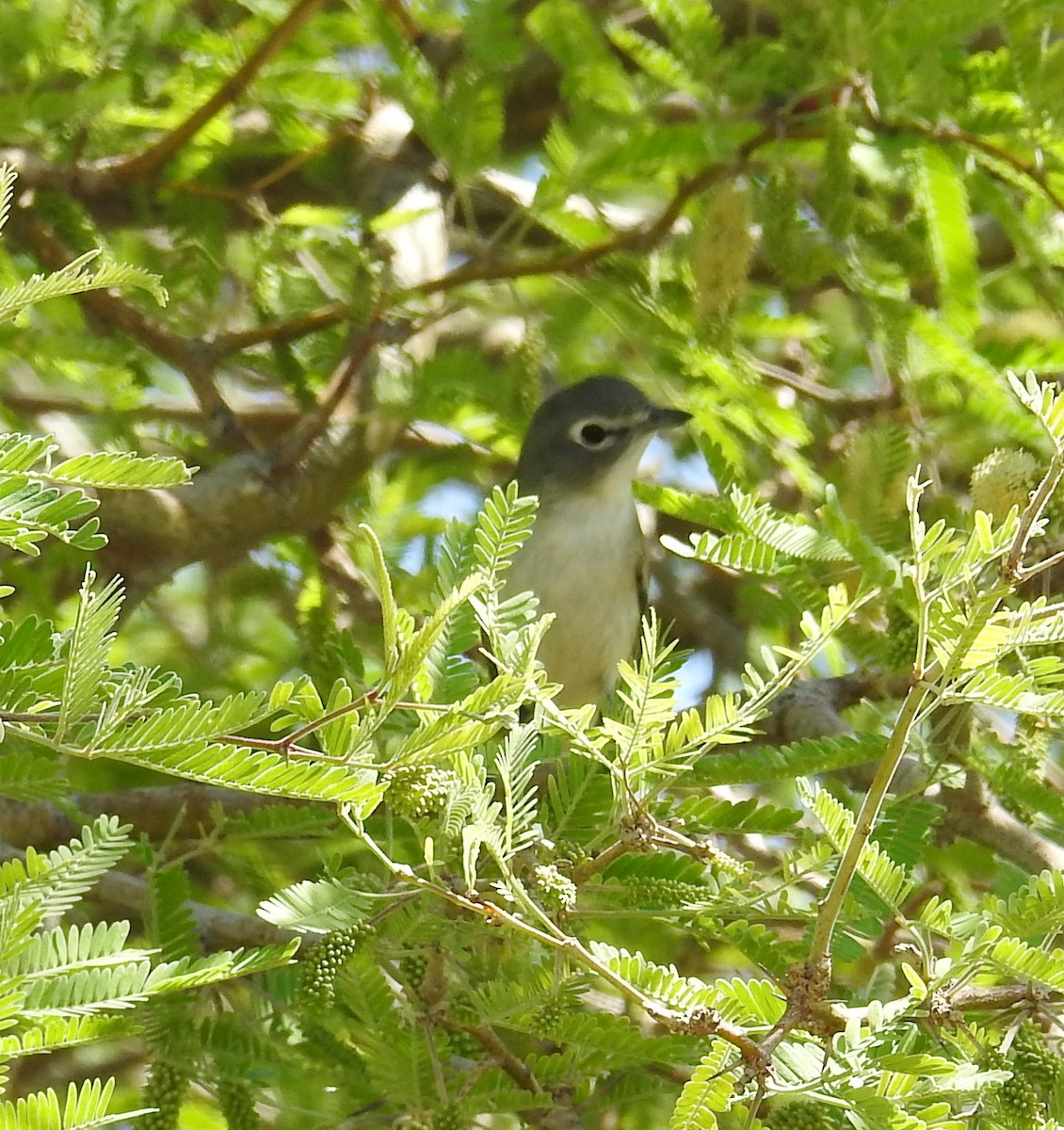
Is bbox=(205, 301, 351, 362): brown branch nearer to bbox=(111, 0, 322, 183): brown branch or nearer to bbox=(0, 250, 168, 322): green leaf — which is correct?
bbox=(111, 0, 322, 183): brown branch

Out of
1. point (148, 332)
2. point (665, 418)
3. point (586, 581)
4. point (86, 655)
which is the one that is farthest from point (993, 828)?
point (148, 332)

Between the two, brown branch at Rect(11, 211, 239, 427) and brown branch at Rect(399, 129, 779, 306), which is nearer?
brown branch at Rect(399, 129, 779, 306)

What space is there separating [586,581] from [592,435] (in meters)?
0.48

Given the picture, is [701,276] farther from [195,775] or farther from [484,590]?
[195,775]

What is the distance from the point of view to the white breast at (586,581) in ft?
16.3

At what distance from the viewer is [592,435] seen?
4984mm

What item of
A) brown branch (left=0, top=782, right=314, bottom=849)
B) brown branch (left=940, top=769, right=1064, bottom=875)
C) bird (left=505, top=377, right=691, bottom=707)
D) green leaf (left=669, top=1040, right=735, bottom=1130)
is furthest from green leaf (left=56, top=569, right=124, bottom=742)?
bird (left=505, top=377, right=691, bottom=707)

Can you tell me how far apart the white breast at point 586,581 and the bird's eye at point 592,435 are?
0.18 m

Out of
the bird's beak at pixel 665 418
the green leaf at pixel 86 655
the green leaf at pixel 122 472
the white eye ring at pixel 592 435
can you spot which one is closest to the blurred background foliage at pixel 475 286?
the bird's beak at pixel 665 418

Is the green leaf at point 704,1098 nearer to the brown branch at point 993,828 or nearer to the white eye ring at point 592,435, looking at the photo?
the brown branch at point 993,828

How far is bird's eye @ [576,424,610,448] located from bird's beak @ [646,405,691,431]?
253 millimetres

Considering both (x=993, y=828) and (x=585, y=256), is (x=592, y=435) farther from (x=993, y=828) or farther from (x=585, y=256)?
(x=993, y=828)

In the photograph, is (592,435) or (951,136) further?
(592,435)

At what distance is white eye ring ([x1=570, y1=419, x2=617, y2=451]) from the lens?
4.94 m
